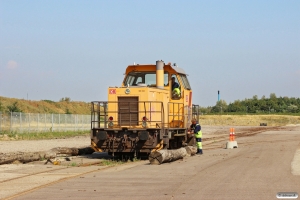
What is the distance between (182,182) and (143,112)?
313 inches

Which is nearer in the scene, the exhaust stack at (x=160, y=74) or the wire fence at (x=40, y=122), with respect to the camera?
the exhaust stack at (x=160, y=74)

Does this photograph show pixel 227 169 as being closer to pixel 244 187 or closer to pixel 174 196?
pixel 244 187

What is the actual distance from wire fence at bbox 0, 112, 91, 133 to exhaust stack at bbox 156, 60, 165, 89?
87.6 feet

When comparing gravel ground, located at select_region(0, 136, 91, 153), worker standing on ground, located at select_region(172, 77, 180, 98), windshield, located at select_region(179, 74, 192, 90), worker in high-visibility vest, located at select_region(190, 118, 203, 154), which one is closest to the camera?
worker standing on ground, located at select_region(172, 77, 180, 98)

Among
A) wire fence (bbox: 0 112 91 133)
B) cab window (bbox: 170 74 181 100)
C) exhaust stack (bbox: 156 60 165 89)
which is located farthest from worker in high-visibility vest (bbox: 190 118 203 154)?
wire fence (bbox: 0 112 91 133)

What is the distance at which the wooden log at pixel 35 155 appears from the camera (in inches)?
780

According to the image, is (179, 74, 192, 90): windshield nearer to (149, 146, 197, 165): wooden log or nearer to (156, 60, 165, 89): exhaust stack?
(156, 60, 165, 89): exhaust stack

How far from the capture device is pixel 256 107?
14862 cm

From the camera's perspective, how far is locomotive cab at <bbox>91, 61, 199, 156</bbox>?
70.4 feet

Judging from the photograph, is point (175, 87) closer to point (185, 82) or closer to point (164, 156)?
point (185, 82)

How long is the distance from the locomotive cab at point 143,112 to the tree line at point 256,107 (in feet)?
397

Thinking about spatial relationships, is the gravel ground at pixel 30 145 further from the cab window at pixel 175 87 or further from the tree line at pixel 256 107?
the tree line at pixel 256 107

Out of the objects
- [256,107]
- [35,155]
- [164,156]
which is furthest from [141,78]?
[256,107]

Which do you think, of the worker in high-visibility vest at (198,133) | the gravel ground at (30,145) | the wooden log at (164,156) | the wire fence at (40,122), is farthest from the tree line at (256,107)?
the wooden log at (164,156)
